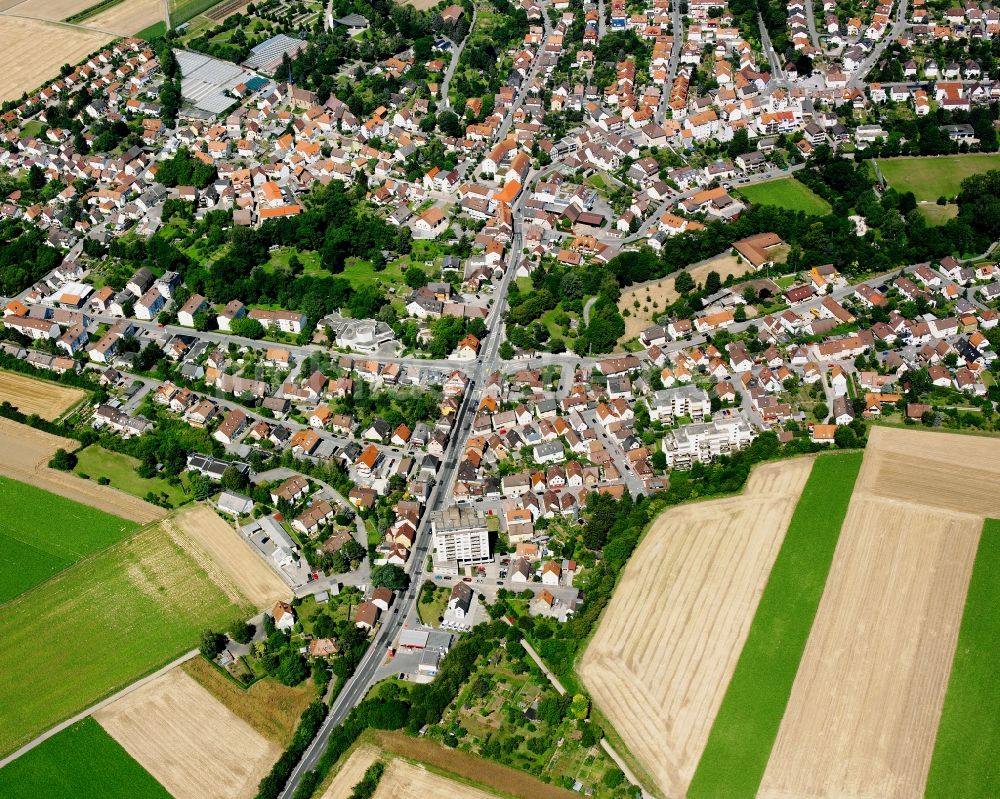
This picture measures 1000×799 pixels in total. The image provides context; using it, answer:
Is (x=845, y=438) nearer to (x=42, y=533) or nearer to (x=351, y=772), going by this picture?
(x=351, y=772)

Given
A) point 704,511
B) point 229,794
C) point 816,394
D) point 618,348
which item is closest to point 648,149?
point 618,348

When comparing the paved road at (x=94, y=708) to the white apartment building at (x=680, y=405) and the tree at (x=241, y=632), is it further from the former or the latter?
the white apartment building at (x=680, y=405)

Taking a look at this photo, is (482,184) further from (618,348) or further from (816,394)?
(816,394)

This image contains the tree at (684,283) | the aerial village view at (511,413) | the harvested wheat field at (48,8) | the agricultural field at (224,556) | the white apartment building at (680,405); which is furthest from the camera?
the harvested wheat field at (48,8)

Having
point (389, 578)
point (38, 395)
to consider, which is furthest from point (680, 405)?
point (38, 395)

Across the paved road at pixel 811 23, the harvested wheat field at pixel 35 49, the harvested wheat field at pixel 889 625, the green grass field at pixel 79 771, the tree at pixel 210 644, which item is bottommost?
the harvested wheat field at pixel 889 625

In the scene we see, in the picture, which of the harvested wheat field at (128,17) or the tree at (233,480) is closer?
the tree at (233,480)

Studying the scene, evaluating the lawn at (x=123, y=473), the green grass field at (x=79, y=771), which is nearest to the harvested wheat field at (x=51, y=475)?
the lawn at (x=123, y=473)
